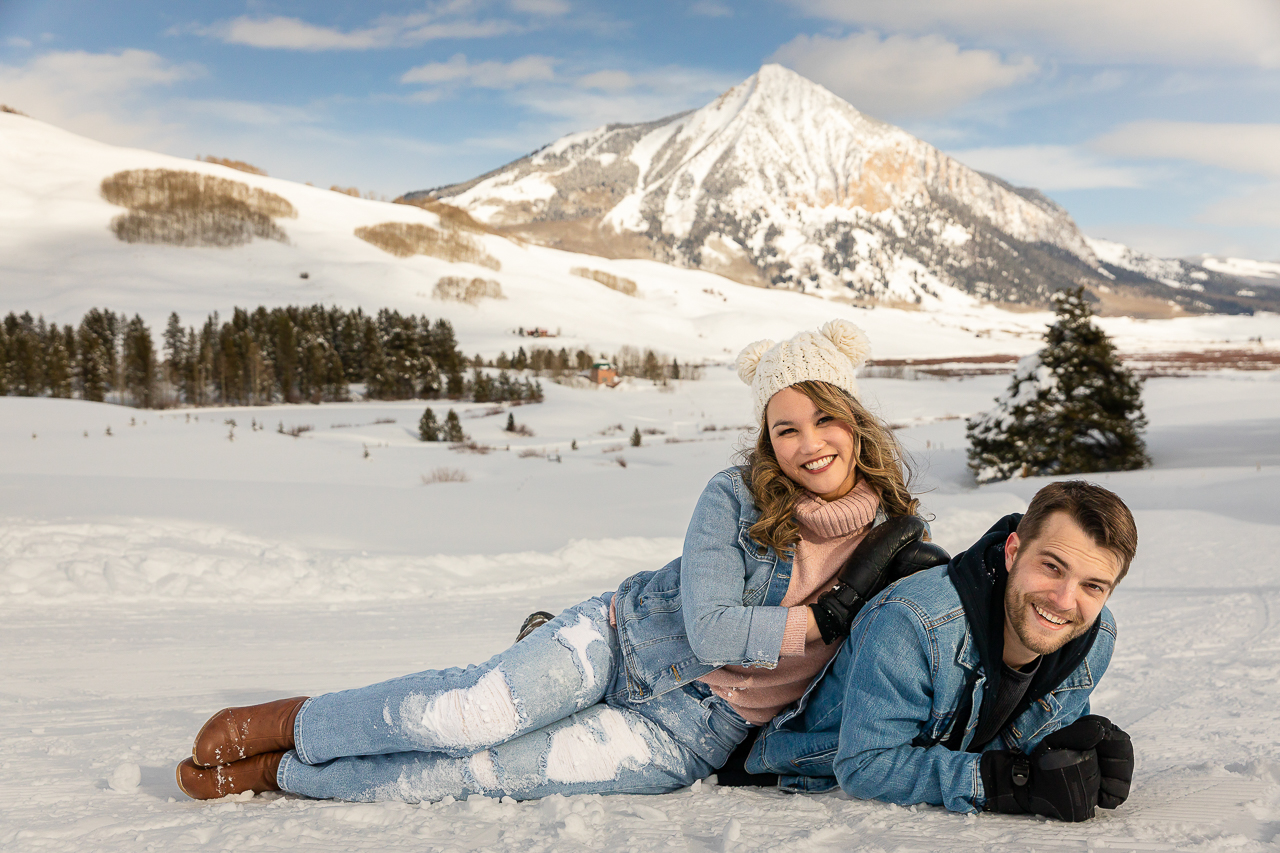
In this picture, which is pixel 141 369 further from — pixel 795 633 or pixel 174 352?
pixel 795 633

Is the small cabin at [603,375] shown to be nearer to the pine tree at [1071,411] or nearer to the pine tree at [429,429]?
the pine tree at [429,429]

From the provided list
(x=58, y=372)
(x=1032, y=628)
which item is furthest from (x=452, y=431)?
(x=58, y=372)

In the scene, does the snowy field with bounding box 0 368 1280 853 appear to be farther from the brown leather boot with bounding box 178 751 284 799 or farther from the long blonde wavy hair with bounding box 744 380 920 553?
the long blonde wavy hair with bounding box 744 380 920 553

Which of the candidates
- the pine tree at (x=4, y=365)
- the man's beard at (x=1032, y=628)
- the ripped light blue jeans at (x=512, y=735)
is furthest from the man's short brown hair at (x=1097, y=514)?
the pine tree at (x=4, y=365)

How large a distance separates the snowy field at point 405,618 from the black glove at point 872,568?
1.75 ft

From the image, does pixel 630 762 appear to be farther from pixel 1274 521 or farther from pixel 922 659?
pixel 1274 521

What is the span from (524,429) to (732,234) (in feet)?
597

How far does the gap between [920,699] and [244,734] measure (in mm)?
2162

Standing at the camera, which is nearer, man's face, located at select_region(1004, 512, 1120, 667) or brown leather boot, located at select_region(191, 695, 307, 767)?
man's face, located at select_region(1004, 512, 1120, 667)

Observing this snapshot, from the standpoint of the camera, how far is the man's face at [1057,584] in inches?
79.9

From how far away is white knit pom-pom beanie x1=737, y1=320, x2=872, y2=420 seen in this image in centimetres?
266

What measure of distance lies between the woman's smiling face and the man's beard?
2.08 feet

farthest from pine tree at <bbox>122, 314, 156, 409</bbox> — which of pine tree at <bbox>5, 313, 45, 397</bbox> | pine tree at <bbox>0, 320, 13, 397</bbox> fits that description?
pine tree at <bbox>0, 320, 13, 397</bbox>

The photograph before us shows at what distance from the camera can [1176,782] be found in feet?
7.80
